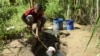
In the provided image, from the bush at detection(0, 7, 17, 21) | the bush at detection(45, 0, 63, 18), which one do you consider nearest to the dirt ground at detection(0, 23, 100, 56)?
the bush at detection(45, 0, 63, 18)

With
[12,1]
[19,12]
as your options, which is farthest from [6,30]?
[12,1]

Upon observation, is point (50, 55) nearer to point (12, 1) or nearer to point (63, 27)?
point (63, 27)

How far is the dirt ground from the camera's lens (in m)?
5.39

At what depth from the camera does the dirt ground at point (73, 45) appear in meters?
5.39

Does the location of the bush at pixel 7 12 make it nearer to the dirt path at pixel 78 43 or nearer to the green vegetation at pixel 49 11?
the green vegetation at pixel 49 11

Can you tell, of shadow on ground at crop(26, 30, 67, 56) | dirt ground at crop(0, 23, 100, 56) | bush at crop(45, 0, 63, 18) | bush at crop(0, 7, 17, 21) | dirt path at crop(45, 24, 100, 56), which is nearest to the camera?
dirt ground at crop(0, 23, 100, 56)

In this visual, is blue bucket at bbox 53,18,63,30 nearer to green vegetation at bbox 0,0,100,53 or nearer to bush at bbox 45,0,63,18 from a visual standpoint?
green vegetation at bbox 0,0,100,53

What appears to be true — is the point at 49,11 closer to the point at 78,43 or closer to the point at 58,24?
the point at 58,24

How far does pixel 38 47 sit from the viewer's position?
18.7ft

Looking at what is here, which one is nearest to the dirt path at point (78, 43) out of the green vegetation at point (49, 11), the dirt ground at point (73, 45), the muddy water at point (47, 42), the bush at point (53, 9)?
the dirt ground at point (73, 45)

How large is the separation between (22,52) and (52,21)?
5.98ft

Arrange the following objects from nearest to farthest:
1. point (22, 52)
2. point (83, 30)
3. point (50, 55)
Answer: point (50, 55) → point (22, 52) → point (83, 30)

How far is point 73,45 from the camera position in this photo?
5.91 m

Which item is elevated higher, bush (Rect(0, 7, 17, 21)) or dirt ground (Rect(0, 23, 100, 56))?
bush (Rect(0, 7, 17, 21))
